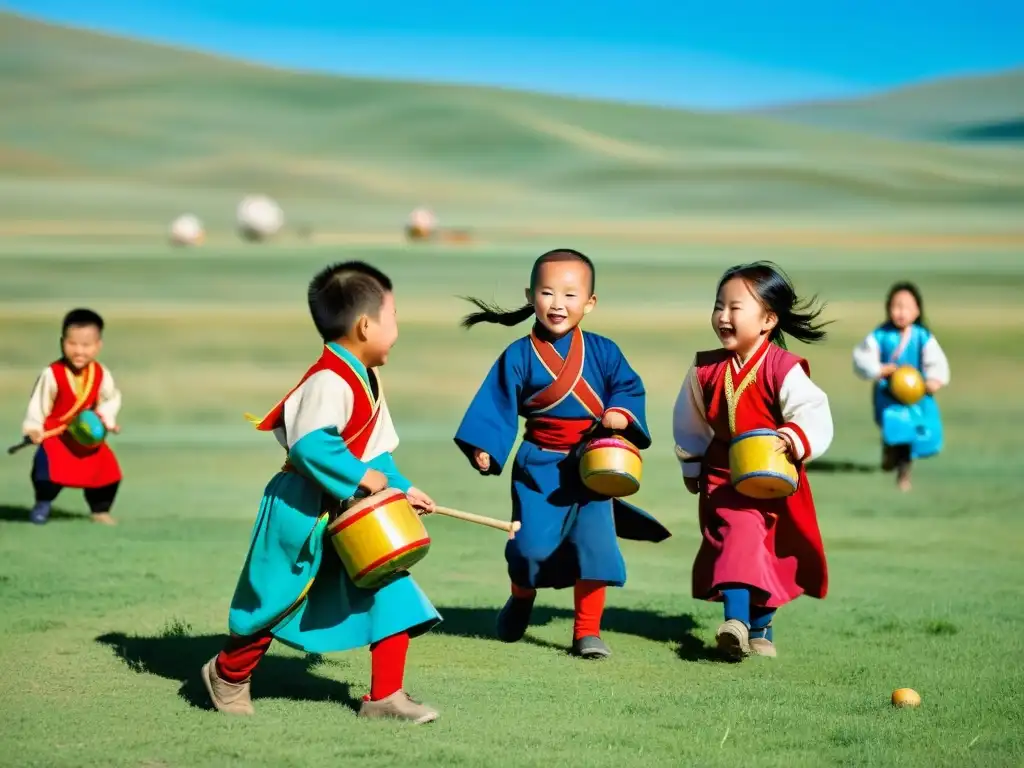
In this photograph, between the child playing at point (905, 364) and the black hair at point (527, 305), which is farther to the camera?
the child playing at point (905, 364)

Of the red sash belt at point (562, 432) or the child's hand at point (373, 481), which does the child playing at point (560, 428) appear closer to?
the red sash belt at point (562, 432)

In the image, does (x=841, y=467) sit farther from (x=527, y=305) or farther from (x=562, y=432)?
(x=562, y=432)

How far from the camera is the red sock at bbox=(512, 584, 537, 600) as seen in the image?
232 inches

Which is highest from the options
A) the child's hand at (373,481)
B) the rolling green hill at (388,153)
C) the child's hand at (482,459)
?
the rolling green hill at (388,153)

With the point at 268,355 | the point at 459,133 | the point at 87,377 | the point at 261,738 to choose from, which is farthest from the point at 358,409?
the point at 459,133

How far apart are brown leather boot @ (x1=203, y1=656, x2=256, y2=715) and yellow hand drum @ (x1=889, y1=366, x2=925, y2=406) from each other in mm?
7329

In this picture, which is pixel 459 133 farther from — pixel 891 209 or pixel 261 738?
pixel 261 738

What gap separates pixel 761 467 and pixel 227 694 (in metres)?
1.97

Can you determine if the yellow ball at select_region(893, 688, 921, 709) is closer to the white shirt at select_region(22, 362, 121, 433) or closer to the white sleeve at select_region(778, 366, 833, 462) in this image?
the white sleeve at select_region(778, 366, 833, 462)

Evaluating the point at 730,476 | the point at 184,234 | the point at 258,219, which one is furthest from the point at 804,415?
the point at 258,219

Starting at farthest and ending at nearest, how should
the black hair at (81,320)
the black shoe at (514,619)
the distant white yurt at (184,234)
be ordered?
1. the distant white yurt at (184,234)
2. the black hair at (81,320)
3. the black shoe at (514,619)

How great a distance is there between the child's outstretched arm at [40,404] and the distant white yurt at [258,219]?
27.1m

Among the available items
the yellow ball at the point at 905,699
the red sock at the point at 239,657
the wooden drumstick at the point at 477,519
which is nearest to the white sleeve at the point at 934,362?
the yellow ball at the point at 905,699

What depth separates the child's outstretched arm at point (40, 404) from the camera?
8.70m
